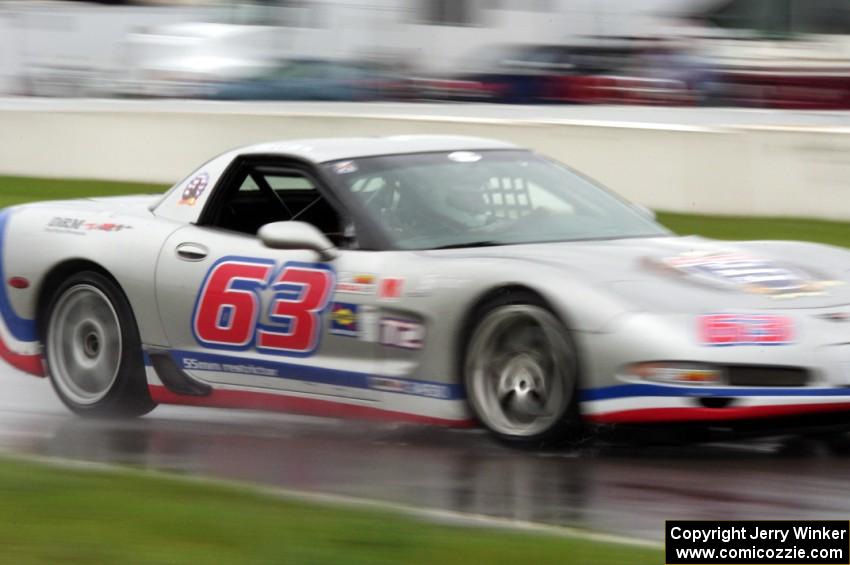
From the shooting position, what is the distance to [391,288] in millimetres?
6902

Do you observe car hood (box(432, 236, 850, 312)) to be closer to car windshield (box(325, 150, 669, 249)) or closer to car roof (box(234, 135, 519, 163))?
car windshield (box(325, 150, 669, 249))

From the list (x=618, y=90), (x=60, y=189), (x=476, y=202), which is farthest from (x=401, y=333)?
(x=60, y=189)

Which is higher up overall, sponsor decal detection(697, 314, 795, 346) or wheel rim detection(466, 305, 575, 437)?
sponsor decal detection(697, 314, 795, 346)

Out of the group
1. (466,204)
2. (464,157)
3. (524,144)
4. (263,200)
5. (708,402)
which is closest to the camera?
(708,402)

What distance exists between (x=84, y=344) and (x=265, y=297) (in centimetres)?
131

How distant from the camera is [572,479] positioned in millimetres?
5902

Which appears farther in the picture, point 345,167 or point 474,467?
point 345,167

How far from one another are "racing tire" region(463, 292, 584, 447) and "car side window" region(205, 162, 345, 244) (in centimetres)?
151

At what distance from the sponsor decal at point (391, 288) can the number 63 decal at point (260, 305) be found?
28 cm

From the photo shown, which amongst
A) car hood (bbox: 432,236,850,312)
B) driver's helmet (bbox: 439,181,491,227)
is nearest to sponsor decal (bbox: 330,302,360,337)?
car hood (bbox: 432,236,850,312)

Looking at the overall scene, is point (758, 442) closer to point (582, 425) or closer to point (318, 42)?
point (582, 425)

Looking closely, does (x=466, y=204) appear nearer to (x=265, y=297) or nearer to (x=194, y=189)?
(x=265, y=297)

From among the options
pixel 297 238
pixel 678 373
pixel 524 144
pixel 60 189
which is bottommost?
pixel 60 189

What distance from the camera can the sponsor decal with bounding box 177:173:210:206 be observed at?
807 centimetres
